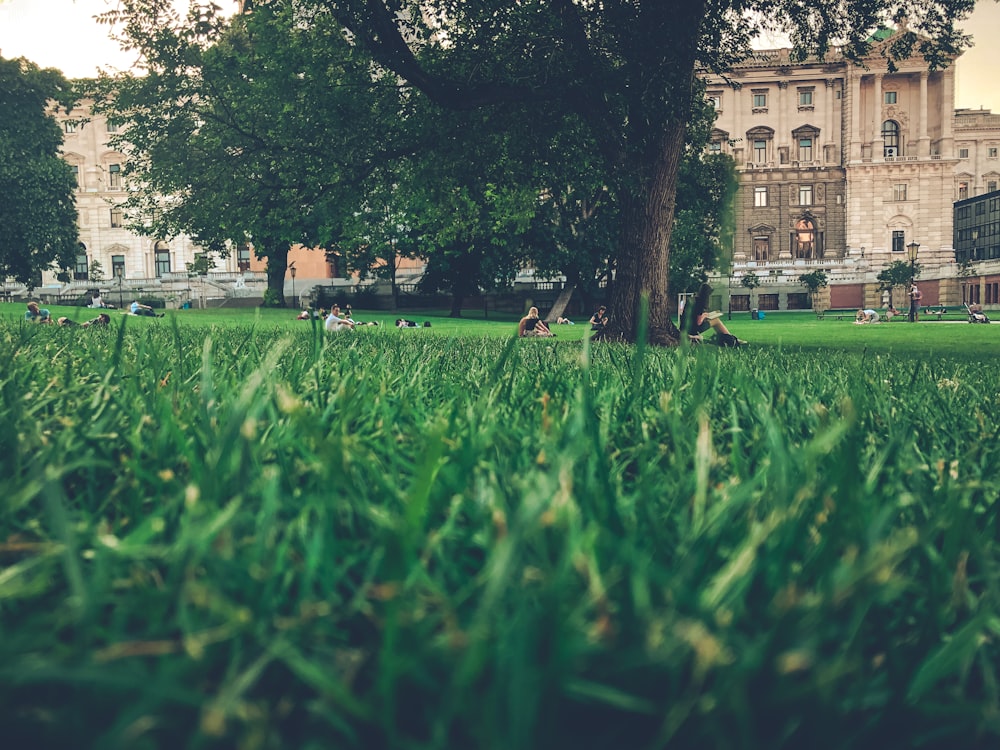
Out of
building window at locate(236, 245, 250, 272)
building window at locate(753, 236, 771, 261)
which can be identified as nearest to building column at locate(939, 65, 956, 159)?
building window at locate(753, 236, 771, 261)

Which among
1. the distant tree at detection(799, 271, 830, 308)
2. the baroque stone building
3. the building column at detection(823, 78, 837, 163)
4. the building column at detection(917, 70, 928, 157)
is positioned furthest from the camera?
the building column at detection(823, 78, 837, 163)

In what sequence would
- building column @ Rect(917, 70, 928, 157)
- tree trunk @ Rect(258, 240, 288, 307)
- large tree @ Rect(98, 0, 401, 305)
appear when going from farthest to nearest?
1. building column @ Rect(917, 70, 928, 157)
2. tree trunk @ Rect(258, 240, 288, 307)
3. large tree @ Rect(98, 0, 401, 305)

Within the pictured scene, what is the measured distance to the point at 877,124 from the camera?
3307 inches

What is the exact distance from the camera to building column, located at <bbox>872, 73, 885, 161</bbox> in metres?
83.1

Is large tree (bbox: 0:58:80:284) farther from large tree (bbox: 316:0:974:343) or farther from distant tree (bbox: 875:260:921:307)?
distant tree (bbox: 875:260:921:307)

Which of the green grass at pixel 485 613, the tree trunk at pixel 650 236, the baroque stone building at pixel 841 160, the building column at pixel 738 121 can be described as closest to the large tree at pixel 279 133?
the tree trunk at pixel 650 236

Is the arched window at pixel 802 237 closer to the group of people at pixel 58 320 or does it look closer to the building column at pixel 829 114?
the building column at pixel 829 114

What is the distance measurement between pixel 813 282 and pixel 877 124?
24.0 m

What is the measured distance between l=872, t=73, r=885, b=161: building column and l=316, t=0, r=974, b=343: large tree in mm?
75763

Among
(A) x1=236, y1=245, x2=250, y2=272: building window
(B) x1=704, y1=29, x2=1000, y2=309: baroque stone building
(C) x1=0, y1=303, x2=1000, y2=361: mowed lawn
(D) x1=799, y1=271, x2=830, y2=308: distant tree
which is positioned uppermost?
(B) x1=704, y1=29, x2=1000, y2=309: baroque stone building

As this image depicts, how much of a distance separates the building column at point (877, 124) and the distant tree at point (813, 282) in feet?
61.0

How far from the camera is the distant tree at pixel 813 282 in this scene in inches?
2869

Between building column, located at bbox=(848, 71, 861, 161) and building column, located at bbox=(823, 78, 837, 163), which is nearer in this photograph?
building column, located at bbox=(848, 71, 861, 161)

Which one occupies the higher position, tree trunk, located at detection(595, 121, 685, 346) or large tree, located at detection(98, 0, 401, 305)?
large tree, located at detection(98, 0, 401, 305)
